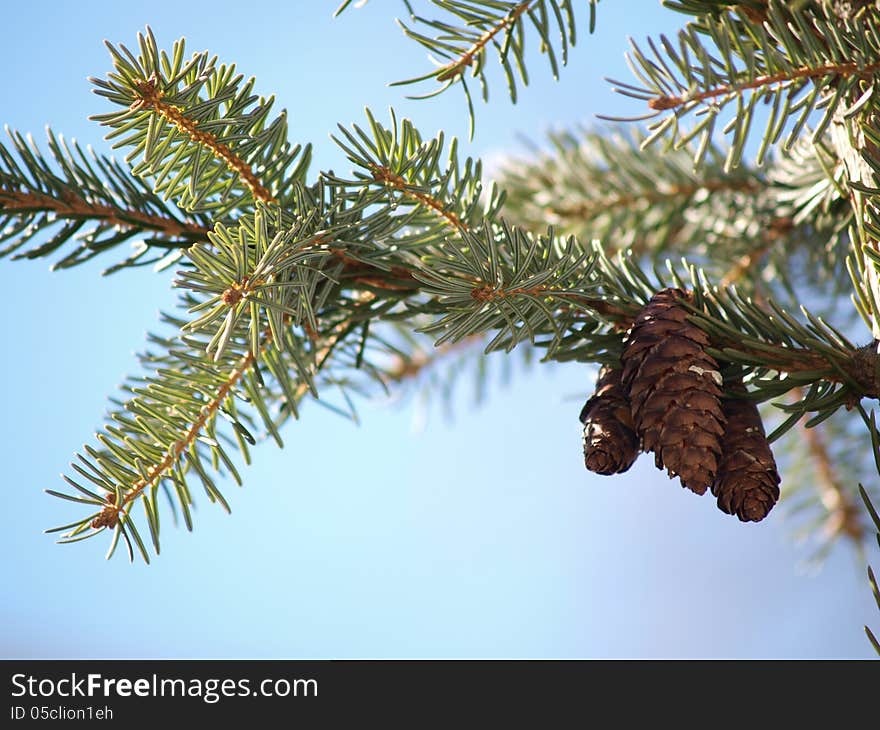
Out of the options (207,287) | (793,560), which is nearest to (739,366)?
(207,287)

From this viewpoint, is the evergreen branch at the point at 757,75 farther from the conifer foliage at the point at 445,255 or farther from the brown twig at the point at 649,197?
the brown twig at the point at 649,197

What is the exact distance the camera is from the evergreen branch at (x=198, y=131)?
247 millimetres

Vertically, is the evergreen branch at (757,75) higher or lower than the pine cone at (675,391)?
higher

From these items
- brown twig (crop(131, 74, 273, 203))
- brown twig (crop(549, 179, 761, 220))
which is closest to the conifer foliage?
brown twig (crop(131, 74, 273, 203))

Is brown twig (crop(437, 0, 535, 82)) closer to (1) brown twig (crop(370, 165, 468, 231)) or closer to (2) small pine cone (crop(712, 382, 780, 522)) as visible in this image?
(1) brown twig (crop(370, 165, 468, 231))

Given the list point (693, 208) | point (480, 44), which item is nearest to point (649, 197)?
point (693, 208)

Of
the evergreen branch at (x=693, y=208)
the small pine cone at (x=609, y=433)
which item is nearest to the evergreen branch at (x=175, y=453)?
the small pine cone at (x=609, y=433)

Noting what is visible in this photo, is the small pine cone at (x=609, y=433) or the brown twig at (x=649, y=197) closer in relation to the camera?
the small pine cone at (x=609, y=433)

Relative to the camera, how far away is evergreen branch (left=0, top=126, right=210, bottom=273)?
1.07 ft
